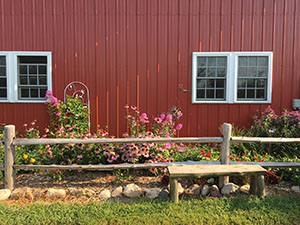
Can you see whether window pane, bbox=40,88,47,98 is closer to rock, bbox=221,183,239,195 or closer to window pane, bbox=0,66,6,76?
window pane, bbox=0,66,6,76

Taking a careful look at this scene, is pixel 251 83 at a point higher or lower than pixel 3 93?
higher

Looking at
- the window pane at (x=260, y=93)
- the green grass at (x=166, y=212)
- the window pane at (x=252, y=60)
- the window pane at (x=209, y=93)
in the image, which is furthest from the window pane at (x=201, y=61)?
the green grass at (x=166, y=212)

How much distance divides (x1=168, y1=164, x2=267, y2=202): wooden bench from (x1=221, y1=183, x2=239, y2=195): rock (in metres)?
0.25

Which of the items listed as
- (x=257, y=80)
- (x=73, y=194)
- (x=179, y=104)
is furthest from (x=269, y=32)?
(x=73, y=194)

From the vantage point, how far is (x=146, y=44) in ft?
19.2

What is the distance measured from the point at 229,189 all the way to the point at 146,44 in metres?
4.05

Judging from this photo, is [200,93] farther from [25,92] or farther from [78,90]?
[25,92]

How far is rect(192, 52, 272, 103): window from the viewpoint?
229 inches

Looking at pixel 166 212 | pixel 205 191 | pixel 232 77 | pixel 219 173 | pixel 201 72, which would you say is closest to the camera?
pixel 166 212

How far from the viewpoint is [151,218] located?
2836 mm

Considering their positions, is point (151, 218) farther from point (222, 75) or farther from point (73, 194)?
point (222, 75)

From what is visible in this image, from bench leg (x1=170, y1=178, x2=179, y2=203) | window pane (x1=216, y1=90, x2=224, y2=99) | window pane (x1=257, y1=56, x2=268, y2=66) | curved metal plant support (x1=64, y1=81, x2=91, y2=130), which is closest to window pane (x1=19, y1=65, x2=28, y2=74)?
curved metal plant support (x1=64, y1=81, x2=91, y2=130)

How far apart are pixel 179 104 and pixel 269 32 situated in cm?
299

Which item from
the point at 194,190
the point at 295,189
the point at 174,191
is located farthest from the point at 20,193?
the point at 295,189
